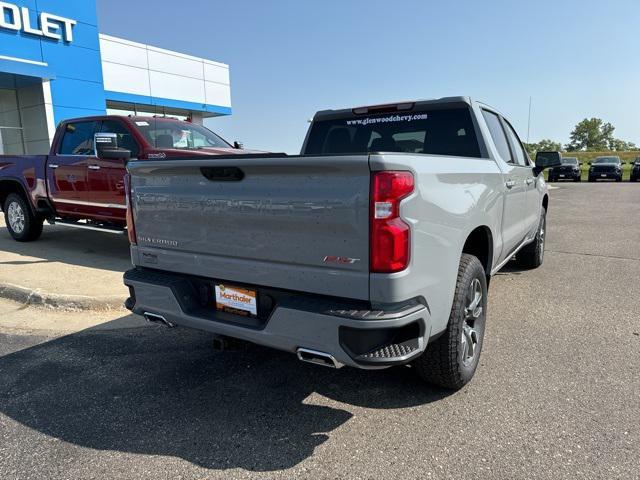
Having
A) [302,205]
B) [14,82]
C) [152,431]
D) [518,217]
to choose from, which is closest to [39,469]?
[152,431]

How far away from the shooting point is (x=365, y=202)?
2.29 m

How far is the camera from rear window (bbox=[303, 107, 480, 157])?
13.4 feet

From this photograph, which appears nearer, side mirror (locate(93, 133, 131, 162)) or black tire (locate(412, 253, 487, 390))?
black tire (locate(412, 253, 487, 390))

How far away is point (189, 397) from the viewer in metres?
3.14

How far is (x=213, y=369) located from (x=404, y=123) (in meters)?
2.69

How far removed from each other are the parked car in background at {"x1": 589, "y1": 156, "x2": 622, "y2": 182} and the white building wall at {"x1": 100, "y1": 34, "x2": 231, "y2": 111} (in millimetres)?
24035

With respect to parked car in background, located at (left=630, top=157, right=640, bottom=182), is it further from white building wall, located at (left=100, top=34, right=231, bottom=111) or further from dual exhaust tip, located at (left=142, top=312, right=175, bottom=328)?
dual exhaust tip, located at (left=142, top=312, right=175, bottom=328)

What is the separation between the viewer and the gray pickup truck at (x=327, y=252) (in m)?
2.32

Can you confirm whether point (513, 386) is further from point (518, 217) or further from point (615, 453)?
point (518, 217)

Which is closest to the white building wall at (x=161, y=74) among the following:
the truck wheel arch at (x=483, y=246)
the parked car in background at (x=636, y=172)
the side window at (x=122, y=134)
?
the side window at (x=122, y=134)

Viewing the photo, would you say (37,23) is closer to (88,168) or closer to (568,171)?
(88,168)

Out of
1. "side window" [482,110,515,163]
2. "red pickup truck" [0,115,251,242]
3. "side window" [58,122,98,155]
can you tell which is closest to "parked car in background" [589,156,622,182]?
"red pickup truck" [0,115,251,242]

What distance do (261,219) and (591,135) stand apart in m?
138

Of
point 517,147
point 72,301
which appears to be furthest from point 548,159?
point 72,301
